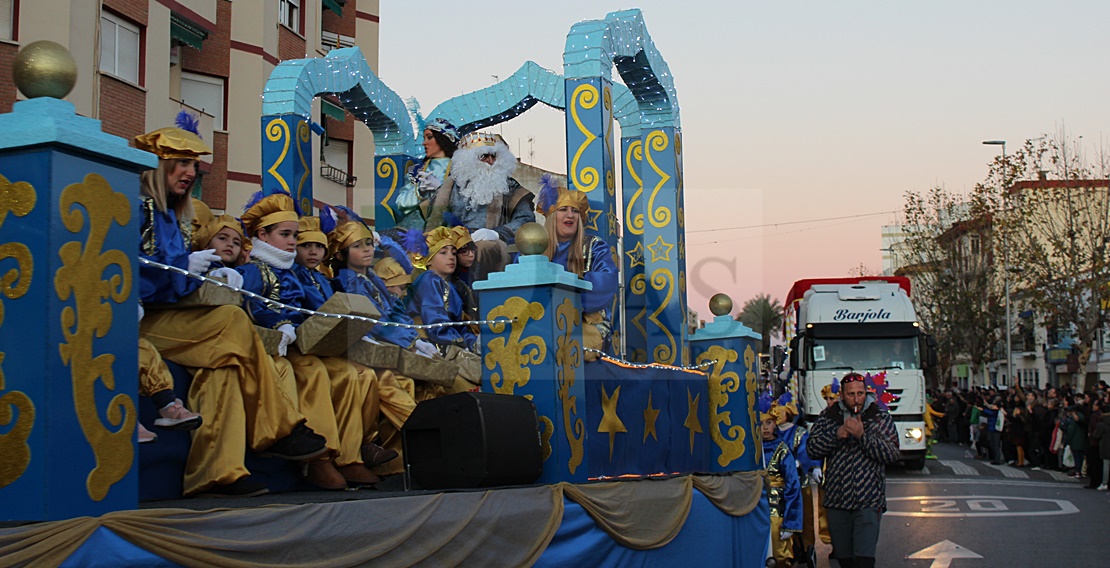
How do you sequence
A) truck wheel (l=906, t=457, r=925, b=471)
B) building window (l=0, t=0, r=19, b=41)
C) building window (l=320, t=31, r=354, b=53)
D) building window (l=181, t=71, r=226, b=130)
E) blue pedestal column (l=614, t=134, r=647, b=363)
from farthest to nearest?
1. building window (l=320, t=31, r=354, b=53)
2. truck wheel (l=906, t=457, r=925, b=471)
3. building window (l=181, t=71, r=226, b=130)
4. building window (l=0, t=0, r=19, b=41)
5. blue pedestal column (l=614, t=134, r=647, b=363)

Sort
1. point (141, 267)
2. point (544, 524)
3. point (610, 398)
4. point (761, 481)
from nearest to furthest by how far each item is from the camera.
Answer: point (141, 267) → point (544, 524) → point (610, 398) → point (761, 481)

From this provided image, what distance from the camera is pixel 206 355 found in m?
4.71

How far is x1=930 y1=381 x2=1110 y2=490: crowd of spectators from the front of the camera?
2161cm

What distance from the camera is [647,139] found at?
10.6m

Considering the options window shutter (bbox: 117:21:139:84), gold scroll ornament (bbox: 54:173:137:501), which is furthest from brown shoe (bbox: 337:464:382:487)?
window shutter (bbox: 117:21:139:84)

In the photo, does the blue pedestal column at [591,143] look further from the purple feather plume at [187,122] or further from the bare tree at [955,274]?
Result: the bare tree at [955,274]

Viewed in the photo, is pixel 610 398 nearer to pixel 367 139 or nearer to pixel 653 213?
pixel 653 213

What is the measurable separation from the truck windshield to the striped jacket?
574 inches

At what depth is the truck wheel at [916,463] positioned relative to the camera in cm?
2431

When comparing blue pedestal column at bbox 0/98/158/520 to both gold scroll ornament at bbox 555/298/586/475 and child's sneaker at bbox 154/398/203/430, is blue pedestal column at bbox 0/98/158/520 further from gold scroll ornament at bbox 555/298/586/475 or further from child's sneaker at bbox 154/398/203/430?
gold scroll ornament at bbox 555/298/586/475

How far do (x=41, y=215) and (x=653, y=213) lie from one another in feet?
23.4

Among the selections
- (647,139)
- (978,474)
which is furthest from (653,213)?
(978,474)

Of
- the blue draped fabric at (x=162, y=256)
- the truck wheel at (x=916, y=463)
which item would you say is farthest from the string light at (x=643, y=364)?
the truck wheel at (x=916, y=463)

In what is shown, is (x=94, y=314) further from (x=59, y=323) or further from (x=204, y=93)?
(x=204, y=93)
